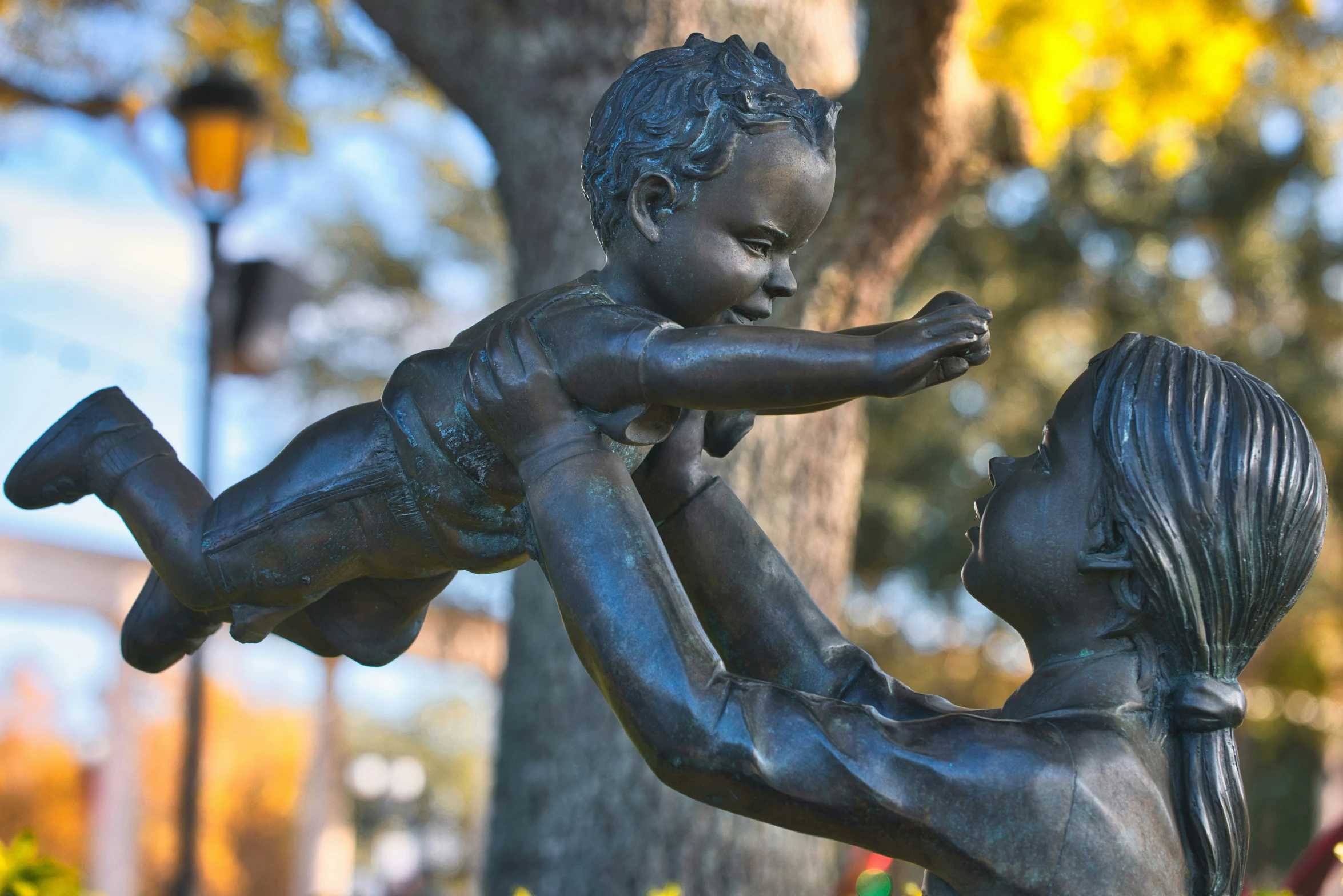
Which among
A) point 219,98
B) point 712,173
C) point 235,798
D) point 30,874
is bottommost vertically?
point 30,874

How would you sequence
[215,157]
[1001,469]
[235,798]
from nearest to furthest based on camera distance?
[1001,469]
[215,157]
[235,798]

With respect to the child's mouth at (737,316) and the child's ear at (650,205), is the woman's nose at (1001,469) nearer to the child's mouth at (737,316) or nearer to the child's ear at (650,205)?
the child's mouth at (737,316)

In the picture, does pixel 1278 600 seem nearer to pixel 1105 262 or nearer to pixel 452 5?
pixel 452 5

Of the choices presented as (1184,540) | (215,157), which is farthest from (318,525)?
(215,157)

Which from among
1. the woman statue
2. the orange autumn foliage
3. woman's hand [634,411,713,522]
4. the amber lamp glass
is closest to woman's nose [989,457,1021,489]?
the woman statue

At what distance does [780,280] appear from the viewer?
5.13ft

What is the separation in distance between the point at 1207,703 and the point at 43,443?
1579 millimetres

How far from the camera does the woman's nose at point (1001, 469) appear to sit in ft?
5.56

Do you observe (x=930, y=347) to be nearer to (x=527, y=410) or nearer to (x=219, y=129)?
(x=527, y=410)

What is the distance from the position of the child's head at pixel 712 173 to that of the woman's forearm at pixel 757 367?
124 mm

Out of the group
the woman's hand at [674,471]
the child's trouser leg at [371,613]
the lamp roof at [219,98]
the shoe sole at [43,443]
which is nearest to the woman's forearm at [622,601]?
the woman's hand at [674,471]

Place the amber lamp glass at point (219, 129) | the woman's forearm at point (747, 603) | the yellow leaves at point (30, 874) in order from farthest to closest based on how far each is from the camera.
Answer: the amber lamp glass at point (219, 129), the yellow leaves at point (30, 874), the woman's forearm at point (747, 603)

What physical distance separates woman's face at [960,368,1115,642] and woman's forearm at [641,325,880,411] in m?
0.33

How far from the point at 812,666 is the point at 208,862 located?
39.1 ft
